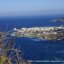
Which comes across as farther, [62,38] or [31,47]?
[62,38]

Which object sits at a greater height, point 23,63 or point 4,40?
point 4,40

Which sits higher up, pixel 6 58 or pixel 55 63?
pixel 6 58

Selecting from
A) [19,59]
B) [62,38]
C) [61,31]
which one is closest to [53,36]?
[62,38]

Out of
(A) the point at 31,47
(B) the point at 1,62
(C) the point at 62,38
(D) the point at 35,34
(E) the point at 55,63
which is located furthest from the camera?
(D) the point at 35,34

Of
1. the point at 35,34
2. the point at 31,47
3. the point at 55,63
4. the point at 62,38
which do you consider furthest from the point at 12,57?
the point at 35,34

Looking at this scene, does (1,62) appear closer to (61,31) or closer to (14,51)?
(14,51)

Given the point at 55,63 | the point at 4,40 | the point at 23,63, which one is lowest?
the point at 55,63

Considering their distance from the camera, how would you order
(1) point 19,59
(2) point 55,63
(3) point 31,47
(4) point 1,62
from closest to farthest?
1. (4) point 1,62
2. (1) point 19,59
3. (2) point 55,63
4. (3) point 31,47

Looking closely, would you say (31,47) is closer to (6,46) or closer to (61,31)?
(61,31)

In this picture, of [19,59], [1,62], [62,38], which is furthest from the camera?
[62,38]

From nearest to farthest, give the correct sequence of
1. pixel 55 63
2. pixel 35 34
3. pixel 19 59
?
pixel 19 59 → pixel 55 63 → pixel 35 34
